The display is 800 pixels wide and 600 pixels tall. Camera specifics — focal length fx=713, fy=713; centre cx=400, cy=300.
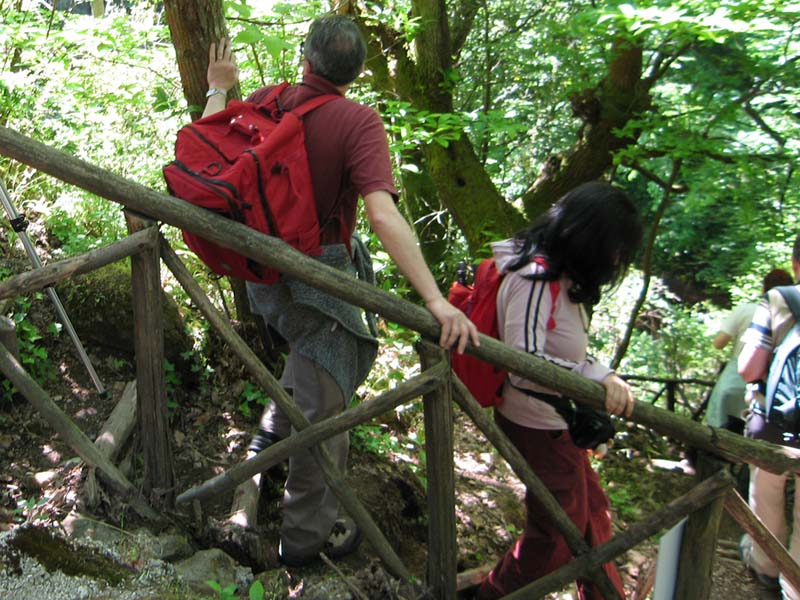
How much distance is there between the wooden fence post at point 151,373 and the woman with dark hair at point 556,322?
1.34 meters

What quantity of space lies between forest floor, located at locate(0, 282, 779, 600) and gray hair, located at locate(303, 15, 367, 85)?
1.81m

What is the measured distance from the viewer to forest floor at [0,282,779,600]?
3.15m

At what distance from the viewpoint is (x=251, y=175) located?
97.2 inches

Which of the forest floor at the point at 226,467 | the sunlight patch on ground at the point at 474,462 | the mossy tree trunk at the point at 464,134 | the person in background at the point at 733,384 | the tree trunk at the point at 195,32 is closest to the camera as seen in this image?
the forest floor at the point at 226,467

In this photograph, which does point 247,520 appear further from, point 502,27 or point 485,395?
point 502,27

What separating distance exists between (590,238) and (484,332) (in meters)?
0.58

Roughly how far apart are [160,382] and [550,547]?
1759 mm

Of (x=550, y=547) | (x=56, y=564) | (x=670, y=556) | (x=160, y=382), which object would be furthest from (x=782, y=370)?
(x=56, y=564)

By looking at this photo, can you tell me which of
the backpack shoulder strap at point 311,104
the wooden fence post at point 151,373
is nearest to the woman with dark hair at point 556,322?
the backpack shoulder strap at point 311,104

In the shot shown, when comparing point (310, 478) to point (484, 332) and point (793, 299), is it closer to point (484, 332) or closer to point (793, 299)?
point (484, 332)

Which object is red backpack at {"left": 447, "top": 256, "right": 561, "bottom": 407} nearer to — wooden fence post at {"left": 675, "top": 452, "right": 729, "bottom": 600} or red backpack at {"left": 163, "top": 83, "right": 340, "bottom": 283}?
red backpack at {"left": 163, "top": 83, "right": 340, "bottom": 283}

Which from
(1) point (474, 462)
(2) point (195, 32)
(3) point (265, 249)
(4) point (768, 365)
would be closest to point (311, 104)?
(3) point (265, 249)

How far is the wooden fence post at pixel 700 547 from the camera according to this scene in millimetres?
2869

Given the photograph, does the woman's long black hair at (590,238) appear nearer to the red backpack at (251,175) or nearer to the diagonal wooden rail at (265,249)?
the diagonal wooden rail at (265,249)
